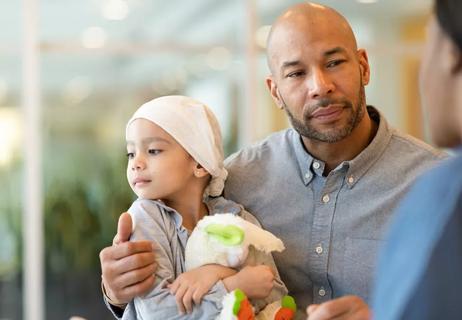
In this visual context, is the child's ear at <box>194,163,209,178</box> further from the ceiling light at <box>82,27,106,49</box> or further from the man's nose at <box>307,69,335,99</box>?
the ceiling light at <box>82,27,106,49</box>

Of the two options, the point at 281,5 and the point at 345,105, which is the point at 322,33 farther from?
the point at 281,5

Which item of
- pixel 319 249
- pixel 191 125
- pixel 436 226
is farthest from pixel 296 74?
pixel 436 226

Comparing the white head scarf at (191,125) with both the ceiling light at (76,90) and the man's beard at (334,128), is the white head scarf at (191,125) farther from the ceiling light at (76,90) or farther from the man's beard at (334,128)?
the ceiling light at (76,90)

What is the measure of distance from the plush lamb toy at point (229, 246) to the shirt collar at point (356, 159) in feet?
1.12

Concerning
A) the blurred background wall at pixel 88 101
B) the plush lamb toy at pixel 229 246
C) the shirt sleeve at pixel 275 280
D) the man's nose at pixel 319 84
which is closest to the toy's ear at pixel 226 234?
the plush lamb toy at pixel 229 246

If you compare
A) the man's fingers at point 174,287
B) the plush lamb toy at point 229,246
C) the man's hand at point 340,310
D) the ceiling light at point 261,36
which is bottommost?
the man's hand at point 340,310

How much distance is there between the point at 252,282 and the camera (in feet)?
6.37

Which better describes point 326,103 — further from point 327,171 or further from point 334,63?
point 327,171

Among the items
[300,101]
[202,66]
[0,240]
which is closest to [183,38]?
[202,66]

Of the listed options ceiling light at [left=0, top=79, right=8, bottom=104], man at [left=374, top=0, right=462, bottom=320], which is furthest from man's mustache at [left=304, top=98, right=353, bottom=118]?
ceiling light at [left=0, top=79, right=8, bottom=104]

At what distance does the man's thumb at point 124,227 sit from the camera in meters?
1.97

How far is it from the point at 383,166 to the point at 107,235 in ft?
14.2

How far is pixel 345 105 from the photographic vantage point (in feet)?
7.27

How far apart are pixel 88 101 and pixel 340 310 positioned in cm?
482
